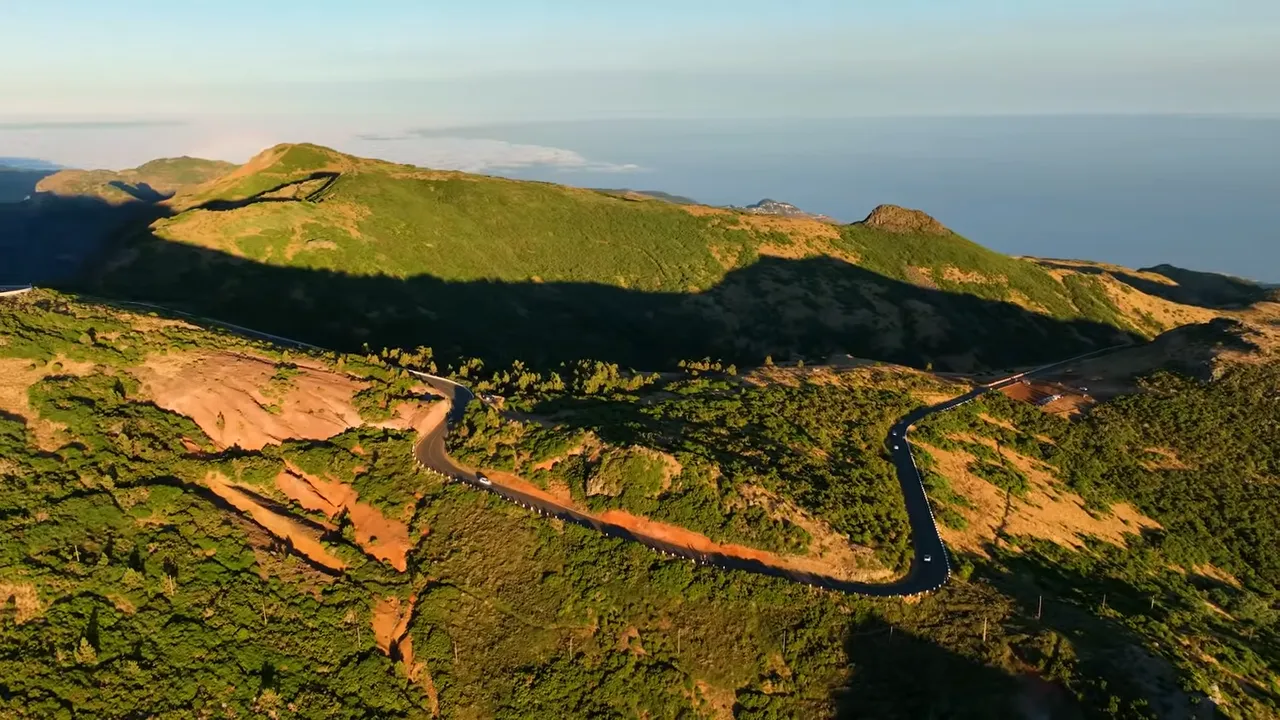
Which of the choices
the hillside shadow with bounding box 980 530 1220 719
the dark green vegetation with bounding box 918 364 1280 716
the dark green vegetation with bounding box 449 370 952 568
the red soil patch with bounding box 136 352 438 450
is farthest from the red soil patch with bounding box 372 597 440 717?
the dark green vegetation with bounding box 918 364 1280 716

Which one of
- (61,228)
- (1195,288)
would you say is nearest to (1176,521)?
(1195,288)

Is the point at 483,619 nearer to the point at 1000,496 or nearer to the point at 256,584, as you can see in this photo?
the point at 256,584

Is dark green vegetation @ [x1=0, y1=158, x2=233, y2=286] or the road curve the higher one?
dark green vegetation @ [x1=0, y1=158, x2=233, y2=286]

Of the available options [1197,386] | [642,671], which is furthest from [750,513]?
[1197,386]

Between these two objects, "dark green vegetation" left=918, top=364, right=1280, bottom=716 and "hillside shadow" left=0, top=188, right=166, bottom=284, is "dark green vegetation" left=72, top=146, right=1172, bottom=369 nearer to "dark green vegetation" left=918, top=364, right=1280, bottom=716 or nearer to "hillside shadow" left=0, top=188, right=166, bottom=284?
"hillside shadow" left=0, top=188, right=166, bottom=284

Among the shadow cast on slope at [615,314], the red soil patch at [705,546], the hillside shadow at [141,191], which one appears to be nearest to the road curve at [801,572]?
the red soil patch at [705,546]

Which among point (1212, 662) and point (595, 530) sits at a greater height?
point (595, 530)
